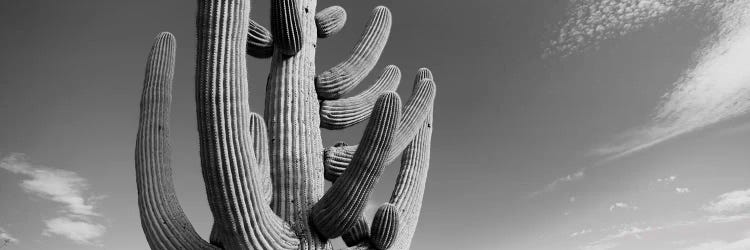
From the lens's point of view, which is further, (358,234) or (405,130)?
(405,130)

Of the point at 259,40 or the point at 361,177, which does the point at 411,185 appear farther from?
the point at 259,40

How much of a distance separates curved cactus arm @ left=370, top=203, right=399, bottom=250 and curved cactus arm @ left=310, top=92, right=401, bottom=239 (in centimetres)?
21

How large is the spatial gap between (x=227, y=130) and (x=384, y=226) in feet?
4.32

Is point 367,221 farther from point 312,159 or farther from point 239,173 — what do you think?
point 239,173

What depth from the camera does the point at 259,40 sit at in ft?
13.4

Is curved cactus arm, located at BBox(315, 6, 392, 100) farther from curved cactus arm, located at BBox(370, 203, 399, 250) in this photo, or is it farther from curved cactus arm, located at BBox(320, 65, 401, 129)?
curved cactus arm, located at BBox(370, 203, 399, 250)

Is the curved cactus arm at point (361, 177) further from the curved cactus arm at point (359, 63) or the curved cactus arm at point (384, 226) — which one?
the curved cactus arm at point (359, 63)

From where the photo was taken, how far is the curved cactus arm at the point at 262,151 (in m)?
3.54

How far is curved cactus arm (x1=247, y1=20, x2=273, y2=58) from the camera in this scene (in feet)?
13.4

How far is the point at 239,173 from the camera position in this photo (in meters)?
3.02

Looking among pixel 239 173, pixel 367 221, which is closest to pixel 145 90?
pixel 239 173

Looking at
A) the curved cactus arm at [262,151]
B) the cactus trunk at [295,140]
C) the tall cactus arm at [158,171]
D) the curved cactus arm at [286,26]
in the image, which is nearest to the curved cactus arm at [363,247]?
the cactus trunk at [295,140]

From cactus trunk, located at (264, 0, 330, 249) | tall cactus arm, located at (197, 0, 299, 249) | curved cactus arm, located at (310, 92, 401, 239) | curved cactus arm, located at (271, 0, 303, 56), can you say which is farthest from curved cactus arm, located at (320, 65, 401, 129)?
tall cactus arm, located at (197, 0, 299, 249)

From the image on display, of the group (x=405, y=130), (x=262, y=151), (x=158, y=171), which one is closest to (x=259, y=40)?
(x=262, y=151)
